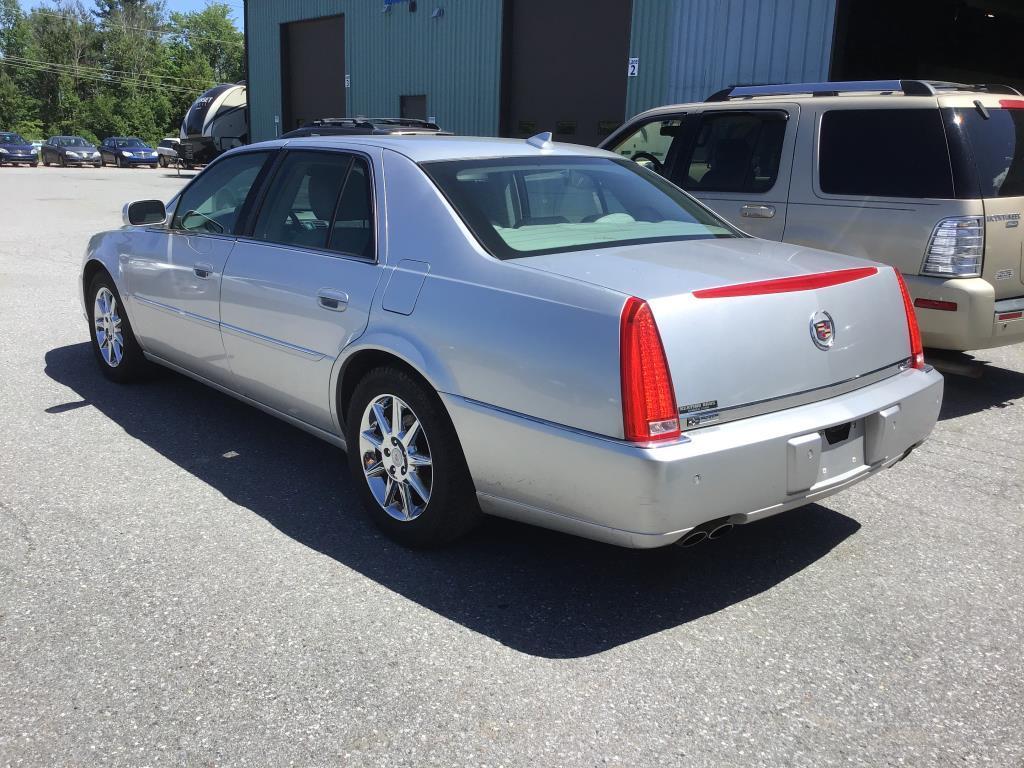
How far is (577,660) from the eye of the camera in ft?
9.86

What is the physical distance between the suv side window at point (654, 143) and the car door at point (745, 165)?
179 mm

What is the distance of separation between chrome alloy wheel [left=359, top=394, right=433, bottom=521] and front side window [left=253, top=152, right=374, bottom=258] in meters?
0.67

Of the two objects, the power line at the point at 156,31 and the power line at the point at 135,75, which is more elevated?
the power line at the point at 156,31

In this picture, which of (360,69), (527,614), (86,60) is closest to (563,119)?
(360,69)

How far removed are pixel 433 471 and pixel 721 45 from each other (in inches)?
479

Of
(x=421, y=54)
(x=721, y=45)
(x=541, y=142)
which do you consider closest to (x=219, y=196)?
(x=541, y=142)

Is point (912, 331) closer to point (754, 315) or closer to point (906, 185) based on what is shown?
point (754, 315)

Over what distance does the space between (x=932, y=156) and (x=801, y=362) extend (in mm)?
3040

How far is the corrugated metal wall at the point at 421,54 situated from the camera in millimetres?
18281

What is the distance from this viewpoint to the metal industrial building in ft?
42.4

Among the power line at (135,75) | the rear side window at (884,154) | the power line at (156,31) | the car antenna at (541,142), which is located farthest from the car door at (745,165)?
the power line at (135,75)

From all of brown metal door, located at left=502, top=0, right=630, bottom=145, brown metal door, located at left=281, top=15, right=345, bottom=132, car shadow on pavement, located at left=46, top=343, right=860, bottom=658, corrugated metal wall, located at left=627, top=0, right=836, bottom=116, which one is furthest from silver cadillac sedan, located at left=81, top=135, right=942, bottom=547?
brown metal door, located at left=281, top=15, right=345, bottom=132

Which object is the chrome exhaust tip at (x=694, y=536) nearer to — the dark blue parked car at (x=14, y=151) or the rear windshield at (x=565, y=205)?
the rear windshield at (x=565, y=205)

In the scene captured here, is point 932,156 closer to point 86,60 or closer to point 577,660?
point 577,660
